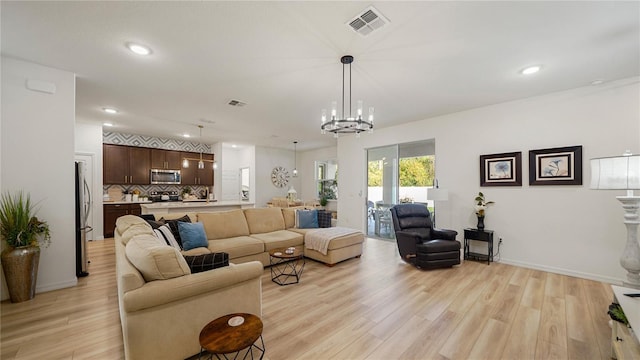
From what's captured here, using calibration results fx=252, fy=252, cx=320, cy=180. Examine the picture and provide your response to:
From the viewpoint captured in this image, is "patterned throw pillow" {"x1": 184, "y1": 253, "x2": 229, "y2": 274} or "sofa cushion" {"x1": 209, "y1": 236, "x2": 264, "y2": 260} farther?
"sofa cushion" {"x1": 209, "y1": 236, "x2": 264, "y2": 260}

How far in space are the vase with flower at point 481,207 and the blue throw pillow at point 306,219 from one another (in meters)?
2.94

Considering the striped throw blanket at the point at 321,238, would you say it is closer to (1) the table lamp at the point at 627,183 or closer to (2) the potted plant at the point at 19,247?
(1) the table lamp at the point at 627,183

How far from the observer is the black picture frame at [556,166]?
12.1 feet

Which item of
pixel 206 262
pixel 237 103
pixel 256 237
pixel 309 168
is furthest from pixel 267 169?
pixel 206 262

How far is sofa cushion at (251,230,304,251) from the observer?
4.04 m

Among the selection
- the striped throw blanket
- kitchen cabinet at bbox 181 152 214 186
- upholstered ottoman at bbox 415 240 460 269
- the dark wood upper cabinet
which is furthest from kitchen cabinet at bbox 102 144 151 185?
upholstered ottoman at bbox 415 240 460 269

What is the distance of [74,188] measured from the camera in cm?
331

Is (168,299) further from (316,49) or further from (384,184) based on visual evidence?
(384,184)

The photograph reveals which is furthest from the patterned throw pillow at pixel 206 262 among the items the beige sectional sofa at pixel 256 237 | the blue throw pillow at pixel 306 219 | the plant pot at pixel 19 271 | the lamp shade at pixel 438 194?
the lamp shade at pixel 438 194

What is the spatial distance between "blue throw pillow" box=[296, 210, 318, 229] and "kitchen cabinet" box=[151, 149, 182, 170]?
473 cm

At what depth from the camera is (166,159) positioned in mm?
7348

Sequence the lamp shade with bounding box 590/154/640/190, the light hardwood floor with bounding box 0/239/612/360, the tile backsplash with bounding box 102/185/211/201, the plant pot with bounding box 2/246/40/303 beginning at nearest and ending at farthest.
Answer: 1. the light hardwood floor with bounding box 0/239/612/360
2. the lamp shade with bounding box 590/154/640/190
3. the plant pot with bounding box 2/246/40/303
4. the tile backsplash with bounding box 102/185/211/201

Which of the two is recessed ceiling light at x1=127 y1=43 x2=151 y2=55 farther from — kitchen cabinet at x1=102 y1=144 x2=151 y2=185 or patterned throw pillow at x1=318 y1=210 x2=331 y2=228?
kitchen cabinet at x1=102 y1=144 x2=151 y2=185

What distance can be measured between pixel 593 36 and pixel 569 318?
2.77 metres
